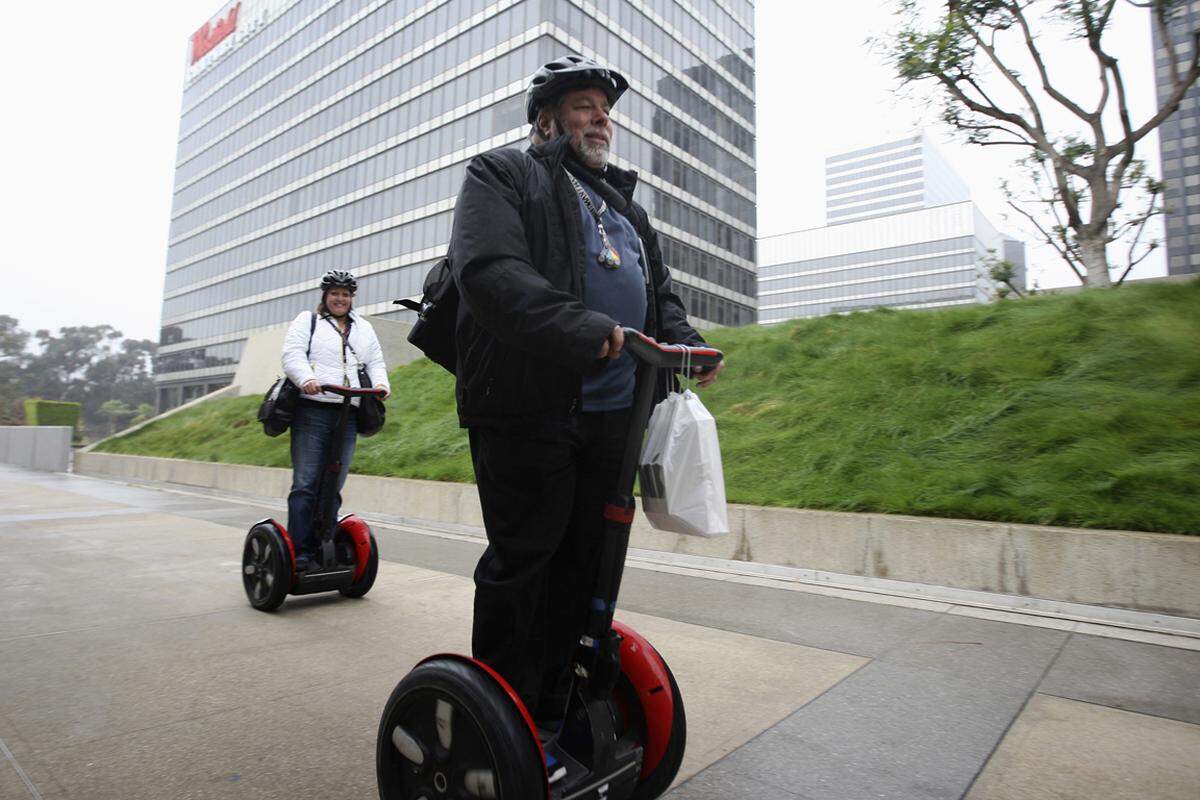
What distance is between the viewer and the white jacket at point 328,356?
3992mm

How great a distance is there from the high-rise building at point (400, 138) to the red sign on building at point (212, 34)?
41cm

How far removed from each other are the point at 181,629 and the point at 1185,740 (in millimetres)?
4292

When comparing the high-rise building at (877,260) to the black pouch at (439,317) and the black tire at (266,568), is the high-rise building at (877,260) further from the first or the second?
the black pouch at (439,317)

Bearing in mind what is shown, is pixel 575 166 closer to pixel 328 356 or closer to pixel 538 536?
pixel 538 536

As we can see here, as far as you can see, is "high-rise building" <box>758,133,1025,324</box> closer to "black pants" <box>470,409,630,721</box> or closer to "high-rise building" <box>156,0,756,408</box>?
"high-rise building" <box>156,0,756,408</box>

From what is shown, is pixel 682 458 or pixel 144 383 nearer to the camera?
pixel 682 458

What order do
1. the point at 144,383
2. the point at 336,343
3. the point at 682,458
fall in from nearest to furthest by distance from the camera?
the point at 682,458
the point at 336,343
the point at 144,383

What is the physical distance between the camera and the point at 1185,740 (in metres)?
2.37

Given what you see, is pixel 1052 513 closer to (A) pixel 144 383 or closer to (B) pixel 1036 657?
(B) pixel 1036 657

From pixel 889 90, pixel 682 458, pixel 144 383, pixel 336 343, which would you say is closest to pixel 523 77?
pixel 889 90

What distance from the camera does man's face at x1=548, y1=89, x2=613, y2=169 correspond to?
1875mm

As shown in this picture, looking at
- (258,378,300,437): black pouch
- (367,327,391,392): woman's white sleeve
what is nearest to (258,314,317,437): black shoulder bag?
(258,378,300,437): black pouch

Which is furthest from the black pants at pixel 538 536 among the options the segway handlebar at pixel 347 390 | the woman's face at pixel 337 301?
the woman's face at pixel 337 301

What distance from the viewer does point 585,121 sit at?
187cm
